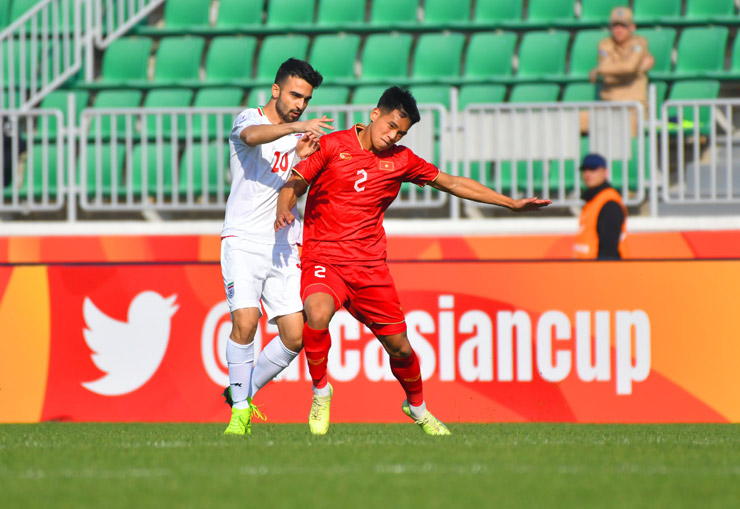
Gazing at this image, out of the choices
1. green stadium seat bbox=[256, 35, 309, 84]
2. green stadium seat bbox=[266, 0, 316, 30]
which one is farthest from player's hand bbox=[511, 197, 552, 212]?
green stadium seat bbox=[266, 0, 316, 30]

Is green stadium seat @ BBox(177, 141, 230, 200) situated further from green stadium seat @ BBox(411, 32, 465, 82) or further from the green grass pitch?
the green grass pitch

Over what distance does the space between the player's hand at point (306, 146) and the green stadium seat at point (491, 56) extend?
7.08m

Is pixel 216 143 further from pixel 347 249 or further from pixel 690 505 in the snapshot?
pixel 690 505

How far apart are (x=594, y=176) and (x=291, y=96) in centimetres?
362

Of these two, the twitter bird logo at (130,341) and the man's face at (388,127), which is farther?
the twitter bird logo at (130,341)

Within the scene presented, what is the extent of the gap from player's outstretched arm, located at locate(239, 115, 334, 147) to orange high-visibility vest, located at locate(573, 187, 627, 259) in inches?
145

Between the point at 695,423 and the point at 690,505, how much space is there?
391cm

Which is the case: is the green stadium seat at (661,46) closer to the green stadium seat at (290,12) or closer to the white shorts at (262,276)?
the green stadium seat at (290,12)

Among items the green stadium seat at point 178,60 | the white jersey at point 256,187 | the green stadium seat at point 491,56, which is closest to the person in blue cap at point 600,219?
the white jersey at point 256,187

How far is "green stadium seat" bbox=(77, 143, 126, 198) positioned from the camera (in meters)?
11.2

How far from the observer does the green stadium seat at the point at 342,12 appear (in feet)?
45.5

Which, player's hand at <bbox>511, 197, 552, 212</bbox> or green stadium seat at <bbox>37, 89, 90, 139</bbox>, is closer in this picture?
player's hand at <bbox>511, 197, 552, 212</bbox>

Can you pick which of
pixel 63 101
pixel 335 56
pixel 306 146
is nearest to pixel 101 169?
pixel 63 101

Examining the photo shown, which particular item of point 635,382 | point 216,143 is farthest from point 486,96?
point 635,382
